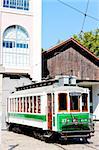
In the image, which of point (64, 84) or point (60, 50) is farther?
point (60, 50)

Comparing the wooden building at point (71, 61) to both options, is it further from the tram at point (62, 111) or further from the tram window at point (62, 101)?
the tram window at point (62, 101)

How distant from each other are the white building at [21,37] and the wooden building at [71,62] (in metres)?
3.81

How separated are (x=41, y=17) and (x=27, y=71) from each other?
4.15 meters

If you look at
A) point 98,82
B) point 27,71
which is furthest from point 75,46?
point 27,71

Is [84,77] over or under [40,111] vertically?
over

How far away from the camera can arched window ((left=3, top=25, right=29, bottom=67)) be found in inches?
1055

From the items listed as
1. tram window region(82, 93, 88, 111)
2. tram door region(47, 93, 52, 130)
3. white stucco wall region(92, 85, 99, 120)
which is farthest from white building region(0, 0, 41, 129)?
white stucco wall region(92, 85, 99, 120)

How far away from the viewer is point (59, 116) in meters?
15.5

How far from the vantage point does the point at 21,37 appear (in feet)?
89.1

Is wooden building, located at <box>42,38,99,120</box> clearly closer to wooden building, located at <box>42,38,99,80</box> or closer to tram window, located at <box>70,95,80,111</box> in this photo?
wooden building, located at <box>42,38,99,80</box>

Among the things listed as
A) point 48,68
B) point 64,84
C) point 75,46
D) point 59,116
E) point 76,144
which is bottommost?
point 76,144

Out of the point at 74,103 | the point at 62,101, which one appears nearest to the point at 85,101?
the point at 74,103

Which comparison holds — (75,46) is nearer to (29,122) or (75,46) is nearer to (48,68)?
(48,68)

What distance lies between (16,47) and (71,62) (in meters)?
7.12
